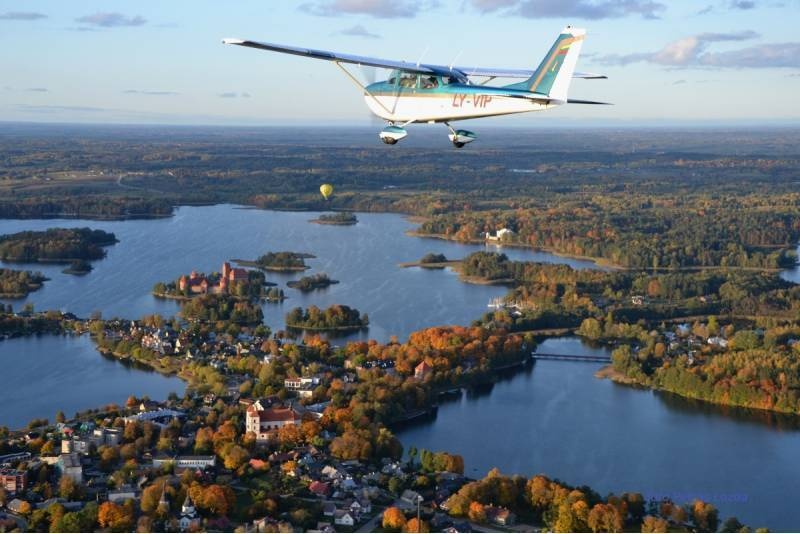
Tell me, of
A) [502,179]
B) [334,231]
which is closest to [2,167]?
[502,179]

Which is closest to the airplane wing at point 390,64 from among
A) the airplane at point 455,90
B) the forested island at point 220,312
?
the airplane at point 455,90

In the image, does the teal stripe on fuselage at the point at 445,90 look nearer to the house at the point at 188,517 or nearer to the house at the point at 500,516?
the house at the point at 500,516

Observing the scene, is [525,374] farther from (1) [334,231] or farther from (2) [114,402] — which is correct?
(1) [334,231]

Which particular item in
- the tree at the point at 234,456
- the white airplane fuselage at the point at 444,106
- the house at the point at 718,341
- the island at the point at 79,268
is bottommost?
the island at the point at 79,268

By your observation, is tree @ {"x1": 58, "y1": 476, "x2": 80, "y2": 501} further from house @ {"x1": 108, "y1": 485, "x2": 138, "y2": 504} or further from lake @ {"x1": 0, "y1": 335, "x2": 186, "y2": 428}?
lake @ {"x1": 0, "y1": 335, "x2": 186, "y2": 428}

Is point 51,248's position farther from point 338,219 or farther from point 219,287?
point 338,219

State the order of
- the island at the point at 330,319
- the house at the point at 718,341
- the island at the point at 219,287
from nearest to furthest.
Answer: the house at the point at 718,341 → the island at the point at 330,319 → the island at the point at 219,287

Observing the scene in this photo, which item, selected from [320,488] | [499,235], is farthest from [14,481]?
[499,235]
